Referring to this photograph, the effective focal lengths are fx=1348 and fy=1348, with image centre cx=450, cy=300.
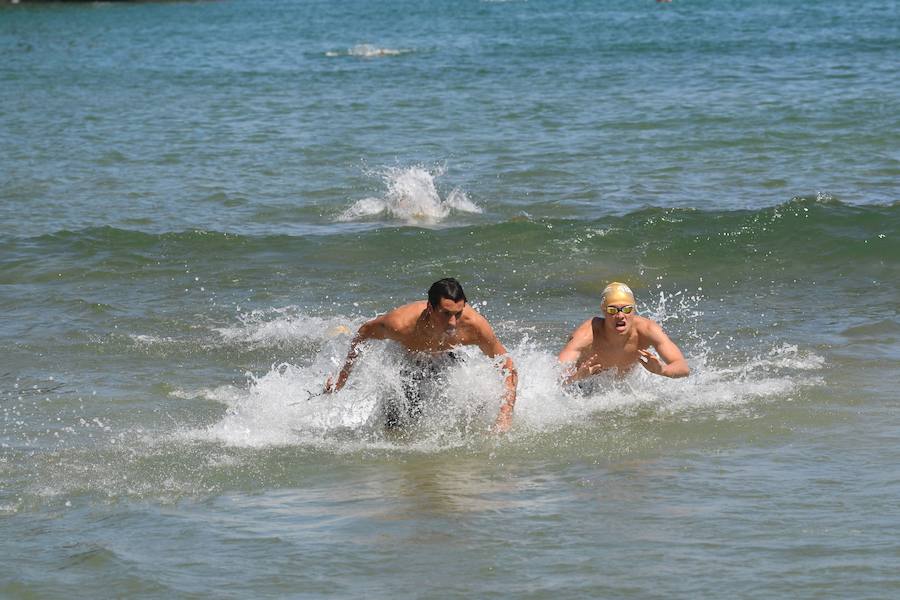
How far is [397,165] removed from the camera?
64.0 ft

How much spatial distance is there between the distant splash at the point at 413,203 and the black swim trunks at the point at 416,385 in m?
7.50

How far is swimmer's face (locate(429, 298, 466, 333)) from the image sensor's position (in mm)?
7500

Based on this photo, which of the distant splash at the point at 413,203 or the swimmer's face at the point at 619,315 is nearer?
the swimmer's face at the point at 619,315

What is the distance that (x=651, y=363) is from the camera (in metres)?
8.45

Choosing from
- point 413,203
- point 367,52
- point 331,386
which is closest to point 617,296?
point 331,386

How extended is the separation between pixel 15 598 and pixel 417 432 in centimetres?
300

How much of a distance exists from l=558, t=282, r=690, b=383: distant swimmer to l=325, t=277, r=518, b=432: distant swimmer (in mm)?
788

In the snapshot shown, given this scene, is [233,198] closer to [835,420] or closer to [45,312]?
[45,312]

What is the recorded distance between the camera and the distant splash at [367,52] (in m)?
37.2

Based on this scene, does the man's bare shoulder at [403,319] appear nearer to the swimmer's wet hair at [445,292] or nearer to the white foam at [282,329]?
the swimmer's wet hair at [445,292]

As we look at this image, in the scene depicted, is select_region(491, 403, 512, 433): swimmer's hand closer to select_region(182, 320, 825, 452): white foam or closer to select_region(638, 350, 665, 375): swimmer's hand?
select_region(182, 320, 825, 452): white foam

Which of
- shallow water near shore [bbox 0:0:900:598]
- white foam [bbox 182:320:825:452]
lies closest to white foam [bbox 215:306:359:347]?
shallow water near shore [bbox 0:0:900:598]

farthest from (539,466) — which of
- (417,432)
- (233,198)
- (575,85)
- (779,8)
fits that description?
(779,8)

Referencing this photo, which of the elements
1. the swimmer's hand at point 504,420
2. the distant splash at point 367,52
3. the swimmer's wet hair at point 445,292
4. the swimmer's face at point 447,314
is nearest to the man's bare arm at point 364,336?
the swimmer's face at point 447,314
